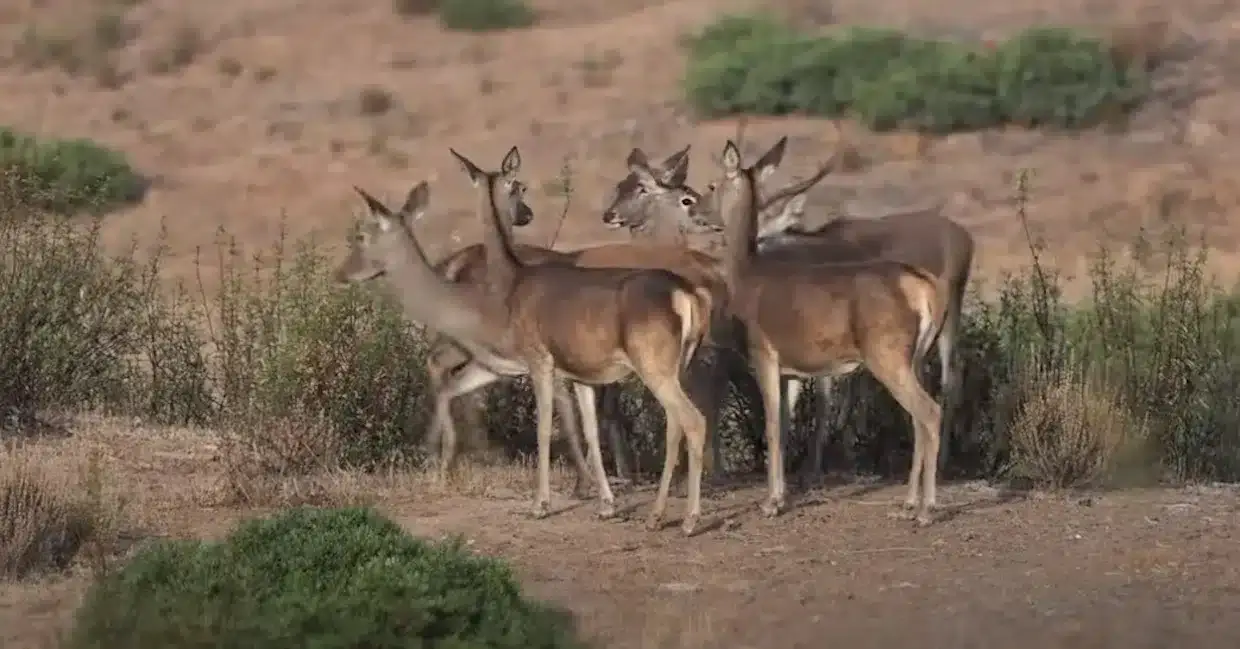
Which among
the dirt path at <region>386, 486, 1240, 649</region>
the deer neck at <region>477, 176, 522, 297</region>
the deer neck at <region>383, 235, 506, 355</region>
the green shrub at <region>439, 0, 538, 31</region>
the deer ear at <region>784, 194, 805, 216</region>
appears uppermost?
the green shrub at <region>439, 0, 538, 31</region>

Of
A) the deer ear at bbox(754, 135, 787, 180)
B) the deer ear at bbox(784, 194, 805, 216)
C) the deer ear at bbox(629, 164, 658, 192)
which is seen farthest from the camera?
the deer ear at bbox(629, 164, 658, 192)

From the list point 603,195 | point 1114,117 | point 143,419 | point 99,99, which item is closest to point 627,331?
point 143,419

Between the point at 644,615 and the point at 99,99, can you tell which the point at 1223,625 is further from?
the point at 99,99

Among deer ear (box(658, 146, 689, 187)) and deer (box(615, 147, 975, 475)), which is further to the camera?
deer ear (box(658, 146, 689, 187))

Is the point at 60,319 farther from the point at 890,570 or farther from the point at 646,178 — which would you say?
the point at 890,570

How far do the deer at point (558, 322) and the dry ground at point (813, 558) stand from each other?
524mm

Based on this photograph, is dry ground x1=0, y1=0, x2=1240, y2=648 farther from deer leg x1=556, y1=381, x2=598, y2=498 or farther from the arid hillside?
deer leg x1=556, y1=381, x2=598, y2=498

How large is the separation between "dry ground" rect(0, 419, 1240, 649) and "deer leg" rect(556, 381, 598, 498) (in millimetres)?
160

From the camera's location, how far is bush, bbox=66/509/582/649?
27.5ft

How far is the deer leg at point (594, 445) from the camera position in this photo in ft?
40.9

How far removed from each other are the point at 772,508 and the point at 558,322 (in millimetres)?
1655

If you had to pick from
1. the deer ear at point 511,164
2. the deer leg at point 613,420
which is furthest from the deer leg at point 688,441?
the deer ear at point 511,164

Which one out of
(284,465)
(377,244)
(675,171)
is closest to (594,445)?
(284,465)

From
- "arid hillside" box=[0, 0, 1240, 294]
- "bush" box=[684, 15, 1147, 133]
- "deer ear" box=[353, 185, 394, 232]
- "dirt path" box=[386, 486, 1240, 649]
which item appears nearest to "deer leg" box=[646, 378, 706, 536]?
"dirt path" box=[386, 486, 1240, 649]
